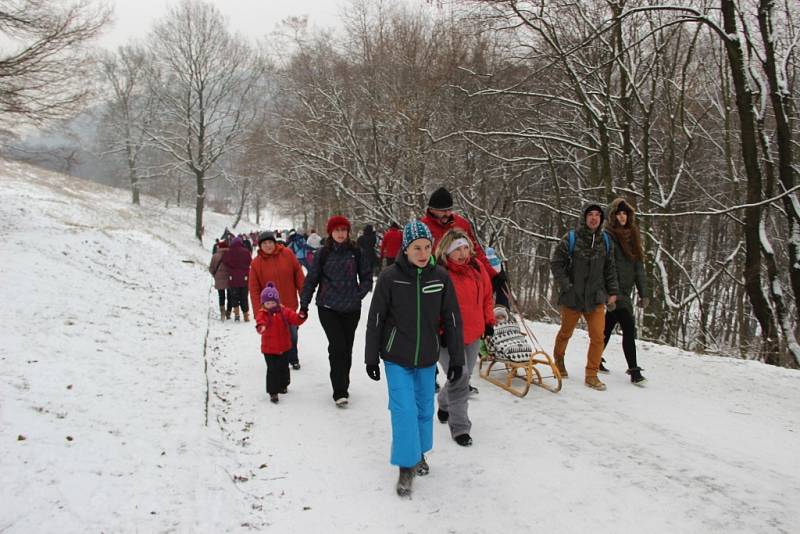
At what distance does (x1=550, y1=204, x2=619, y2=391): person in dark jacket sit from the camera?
5672 millimetres

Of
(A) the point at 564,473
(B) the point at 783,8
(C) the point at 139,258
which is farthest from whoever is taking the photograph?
(C) the point at 139,258

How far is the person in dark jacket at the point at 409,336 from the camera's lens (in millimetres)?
3668

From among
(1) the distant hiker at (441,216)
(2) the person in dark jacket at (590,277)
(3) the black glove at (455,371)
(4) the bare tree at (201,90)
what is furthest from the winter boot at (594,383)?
(4) the bare tree at (201,90)

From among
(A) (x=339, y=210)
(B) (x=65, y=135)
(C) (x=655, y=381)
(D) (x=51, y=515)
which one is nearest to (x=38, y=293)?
(D) (x=51, y=515)

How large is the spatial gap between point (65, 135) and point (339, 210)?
37.3 feet

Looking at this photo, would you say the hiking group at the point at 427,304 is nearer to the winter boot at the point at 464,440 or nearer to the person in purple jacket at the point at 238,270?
the winter boot at the point at 464,440

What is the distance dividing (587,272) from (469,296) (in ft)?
6.40

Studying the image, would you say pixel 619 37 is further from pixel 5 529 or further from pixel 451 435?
pixel 5 529

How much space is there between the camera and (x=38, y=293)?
785 cm

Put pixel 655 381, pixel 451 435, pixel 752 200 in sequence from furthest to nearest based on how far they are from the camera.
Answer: pixel 752 200 < pixel 655 381 < pixel 451 435

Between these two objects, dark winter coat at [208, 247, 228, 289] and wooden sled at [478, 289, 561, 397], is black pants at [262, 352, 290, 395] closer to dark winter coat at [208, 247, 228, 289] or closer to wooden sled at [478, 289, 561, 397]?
wooden sled at [478, 289, 561, 397]

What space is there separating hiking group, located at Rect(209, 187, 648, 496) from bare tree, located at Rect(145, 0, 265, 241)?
25886 millimetres

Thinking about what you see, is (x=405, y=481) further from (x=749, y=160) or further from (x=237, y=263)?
(x=237, y=263)

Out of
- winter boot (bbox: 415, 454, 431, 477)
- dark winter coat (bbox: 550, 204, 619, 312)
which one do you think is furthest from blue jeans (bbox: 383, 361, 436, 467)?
dark winter coat (bbox: 550, 204, 619, 312)
